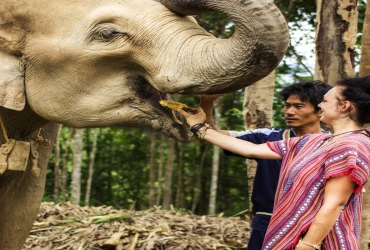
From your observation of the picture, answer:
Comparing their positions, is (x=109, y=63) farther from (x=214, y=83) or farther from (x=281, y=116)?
(x=281, y=116)

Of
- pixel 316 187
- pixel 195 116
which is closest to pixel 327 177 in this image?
pixel 316 187

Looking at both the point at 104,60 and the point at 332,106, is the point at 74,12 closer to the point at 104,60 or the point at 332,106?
the point at 104,60

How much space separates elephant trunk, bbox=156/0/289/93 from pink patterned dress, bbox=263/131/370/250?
537 millimetres

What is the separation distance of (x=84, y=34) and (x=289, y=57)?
5.95 meters

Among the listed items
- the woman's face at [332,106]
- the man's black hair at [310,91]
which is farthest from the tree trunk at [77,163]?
the woman's face at [332,106]

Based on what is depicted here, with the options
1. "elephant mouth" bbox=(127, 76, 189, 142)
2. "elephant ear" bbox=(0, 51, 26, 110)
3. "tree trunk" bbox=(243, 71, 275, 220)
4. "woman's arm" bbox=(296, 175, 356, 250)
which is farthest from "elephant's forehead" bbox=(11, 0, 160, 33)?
"tree trunk" bbox=(243, 71, 275, 220)

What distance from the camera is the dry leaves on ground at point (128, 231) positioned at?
496 centimetres

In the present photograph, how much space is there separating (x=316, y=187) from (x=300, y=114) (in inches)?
32.2

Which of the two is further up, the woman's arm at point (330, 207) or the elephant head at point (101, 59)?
the elephant head at point (101, 59)

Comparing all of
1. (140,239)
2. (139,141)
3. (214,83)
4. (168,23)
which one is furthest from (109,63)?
(139,141)

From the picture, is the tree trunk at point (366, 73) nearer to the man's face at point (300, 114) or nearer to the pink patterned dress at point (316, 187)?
the man's face at point (300, 114)

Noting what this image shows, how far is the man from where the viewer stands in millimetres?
3623

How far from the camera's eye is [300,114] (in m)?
3.63

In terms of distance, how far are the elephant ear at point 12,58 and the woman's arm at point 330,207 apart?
141cm
